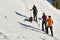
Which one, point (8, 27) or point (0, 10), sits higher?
point (0, 10)

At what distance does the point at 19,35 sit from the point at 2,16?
13.9ft

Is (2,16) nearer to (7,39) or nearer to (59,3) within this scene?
(7,39)

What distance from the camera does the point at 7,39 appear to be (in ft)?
50.7

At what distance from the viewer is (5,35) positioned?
15.8m

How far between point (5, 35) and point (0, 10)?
692 centimetres

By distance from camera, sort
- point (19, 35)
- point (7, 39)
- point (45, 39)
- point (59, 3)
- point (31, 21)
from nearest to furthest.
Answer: point (7, 39)
point (19, 35)
point (45, 39)
point (31, 21)
point (59, 3)

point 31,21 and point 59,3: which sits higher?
point 59,3

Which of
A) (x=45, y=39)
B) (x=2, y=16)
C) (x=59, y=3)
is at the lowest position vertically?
(x=45, y=39)

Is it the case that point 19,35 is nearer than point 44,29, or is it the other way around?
point 19,35

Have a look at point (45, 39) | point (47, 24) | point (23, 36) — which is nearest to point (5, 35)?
point (23, 36)

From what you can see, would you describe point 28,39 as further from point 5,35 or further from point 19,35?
point 5,35

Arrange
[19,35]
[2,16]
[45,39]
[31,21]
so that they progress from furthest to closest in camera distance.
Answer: [31,21] < [2,16] < [45,39] < [19,35]

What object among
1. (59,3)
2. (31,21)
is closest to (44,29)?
(31,21)

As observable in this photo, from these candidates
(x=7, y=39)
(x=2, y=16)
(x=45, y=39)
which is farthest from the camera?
(x=2, y=16)
